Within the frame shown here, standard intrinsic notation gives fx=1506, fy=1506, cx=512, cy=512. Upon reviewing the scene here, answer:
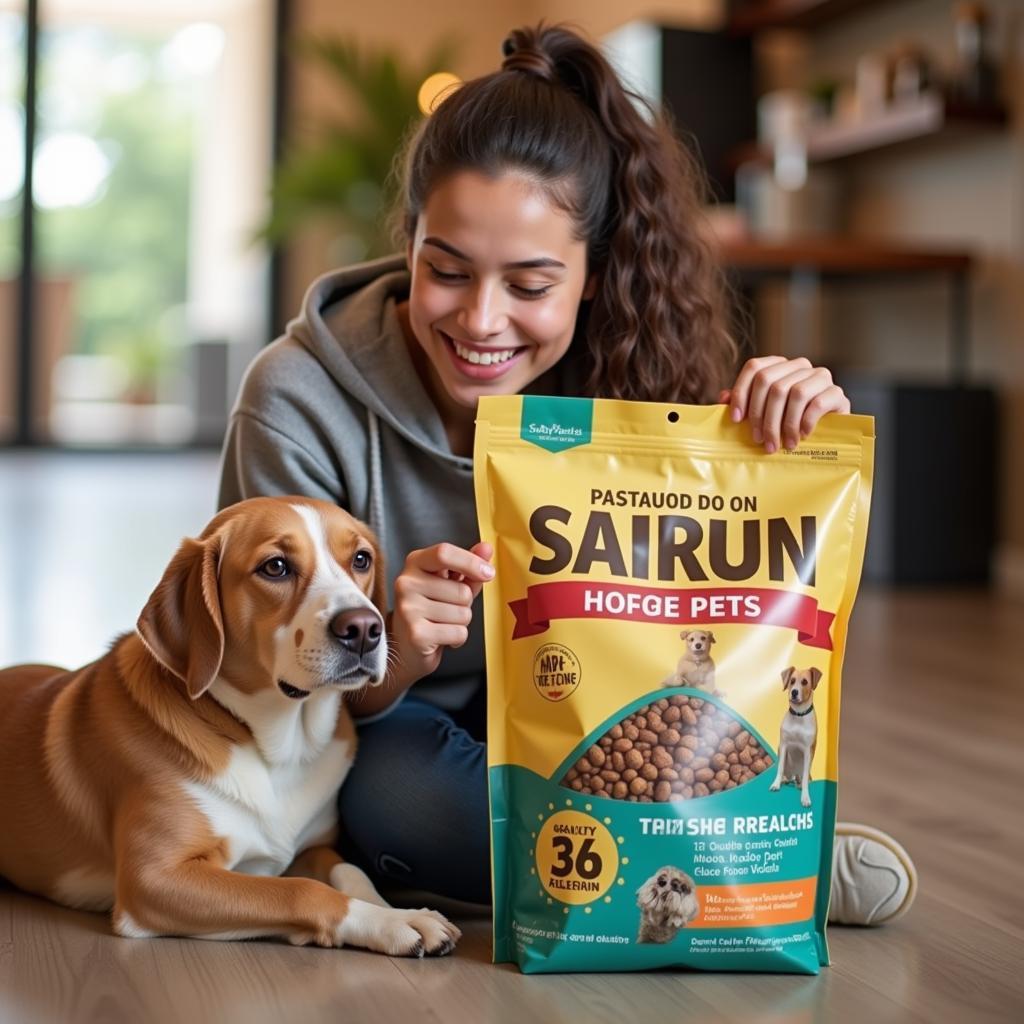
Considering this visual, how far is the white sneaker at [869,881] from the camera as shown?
63.8 inches

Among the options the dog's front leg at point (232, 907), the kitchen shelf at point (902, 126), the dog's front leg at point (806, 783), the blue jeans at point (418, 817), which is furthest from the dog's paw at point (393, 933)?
the kitchen shelf at point (902, 126)

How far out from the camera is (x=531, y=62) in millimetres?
1831

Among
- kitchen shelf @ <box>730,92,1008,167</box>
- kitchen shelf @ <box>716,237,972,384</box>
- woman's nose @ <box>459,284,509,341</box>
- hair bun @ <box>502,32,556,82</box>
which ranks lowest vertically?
woman's nose @ <box>459,284,509,341</box>

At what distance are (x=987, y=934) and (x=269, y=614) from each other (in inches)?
33.2

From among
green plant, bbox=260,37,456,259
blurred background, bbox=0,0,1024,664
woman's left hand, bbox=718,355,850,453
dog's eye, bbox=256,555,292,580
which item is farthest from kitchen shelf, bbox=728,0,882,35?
dog's eye, bbox=256,555,292,580

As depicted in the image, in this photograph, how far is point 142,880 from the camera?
1502 mm

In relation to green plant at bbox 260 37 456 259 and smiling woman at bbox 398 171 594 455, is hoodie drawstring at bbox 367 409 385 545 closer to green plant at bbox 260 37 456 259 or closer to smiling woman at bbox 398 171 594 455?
smiling woman at bbox 398 171 594 455

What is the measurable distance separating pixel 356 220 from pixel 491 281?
5635mm

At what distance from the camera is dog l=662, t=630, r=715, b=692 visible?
144 cm

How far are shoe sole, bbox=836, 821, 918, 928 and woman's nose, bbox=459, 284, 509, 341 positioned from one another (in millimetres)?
667

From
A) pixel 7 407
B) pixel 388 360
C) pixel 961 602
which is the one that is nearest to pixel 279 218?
pixel 7 407

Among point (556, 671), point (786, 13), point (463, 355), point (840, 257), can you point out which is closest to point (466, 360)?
point (463, 355)

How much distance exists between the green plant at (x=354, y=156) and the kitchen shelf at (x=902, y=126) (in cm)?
220

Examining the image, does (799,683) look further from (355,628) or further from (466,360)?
(466,360)
